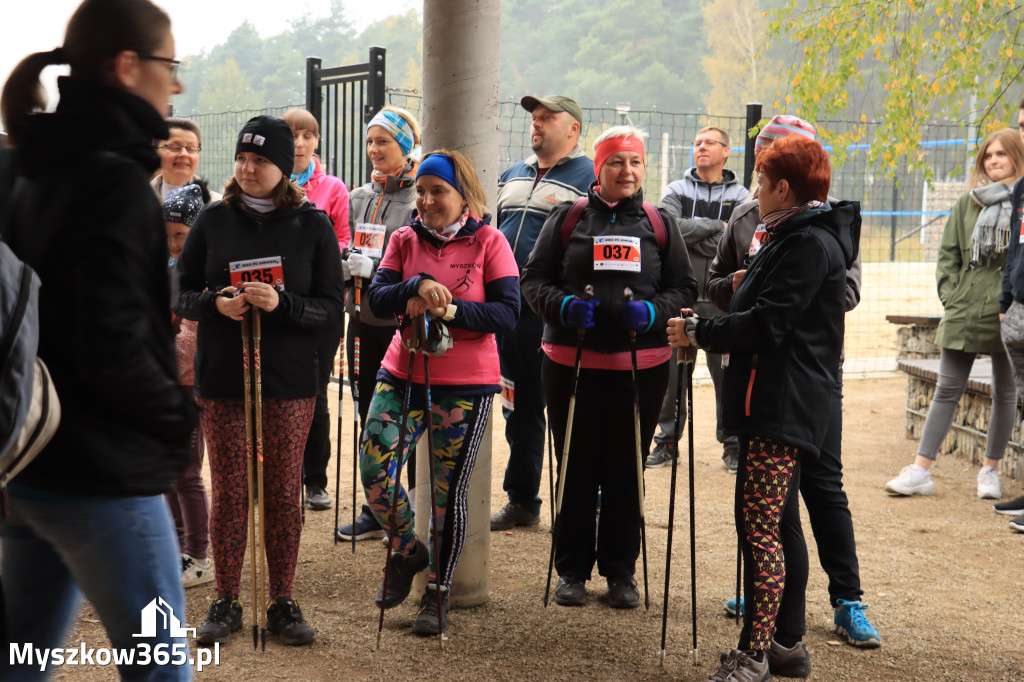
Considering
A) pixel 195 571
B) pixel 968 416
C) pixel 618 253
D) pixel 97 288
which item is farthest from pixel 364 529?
pixel 968 416

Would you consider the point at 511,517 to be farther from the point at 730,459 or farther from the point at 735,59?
the point at 735,59

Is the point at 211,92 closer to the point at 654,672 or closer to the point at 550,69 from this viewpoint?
the point at 550,69

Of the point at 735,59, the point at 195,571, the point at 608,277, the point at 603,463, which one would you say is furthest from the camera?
the point at 735,59

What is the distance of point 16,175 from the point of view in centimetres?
205

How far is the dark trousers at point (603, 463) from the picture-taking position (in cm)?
411

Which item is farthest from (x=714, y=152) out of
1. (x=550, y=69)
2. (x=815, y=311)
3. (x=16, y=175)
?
(x=550, y=69)

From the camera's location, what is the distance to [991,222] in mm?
5758

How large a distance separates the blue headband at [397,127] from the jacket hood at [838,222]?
8.09 ft

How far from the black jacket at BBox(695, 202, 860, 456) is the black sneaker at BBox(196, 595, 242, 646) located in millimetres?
1985

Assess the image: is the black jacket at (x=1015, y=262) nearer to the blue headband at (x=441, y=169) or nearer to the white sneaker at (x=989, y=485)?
the white sneaker at (x=989, y=485)

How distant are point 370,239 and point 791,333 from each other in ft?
7.96

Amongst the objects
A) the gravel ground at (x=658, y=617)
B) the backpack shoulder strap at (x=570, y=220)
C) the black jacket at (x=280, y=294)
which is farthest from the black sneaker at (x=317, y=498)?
the backpack shoulder strap at (x=570, y=220)

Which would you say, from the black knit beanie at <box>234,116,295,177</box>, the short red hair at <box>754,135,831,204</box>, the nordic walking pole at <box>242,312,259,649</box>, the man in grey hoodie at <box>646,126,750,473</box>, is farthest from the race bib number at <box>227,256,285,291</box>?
the man in grey hoodie at <box>646,126,750,473</box>

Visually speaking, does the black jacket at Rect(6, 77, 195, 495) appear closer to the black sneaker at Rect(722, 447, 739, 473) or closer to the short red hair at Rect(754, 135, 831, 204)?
the short red hair at Rect(754, 135, 831, 204)
